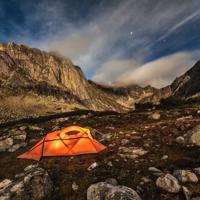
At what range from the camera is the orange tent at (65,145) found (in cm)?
1246

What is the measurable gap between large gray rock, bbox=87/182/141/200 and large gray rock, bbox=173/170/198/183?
217 cm

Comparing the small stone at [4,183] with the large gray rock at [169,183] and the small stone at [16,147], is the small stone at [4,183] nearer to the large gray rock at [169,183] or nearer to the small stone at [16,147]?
the large gray rock at [169,183]

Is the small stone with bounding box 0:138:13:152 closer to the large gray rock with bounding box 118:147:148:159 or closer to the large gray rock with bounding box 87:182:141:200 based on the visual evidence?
the large gray rock with bounding box 118:147:148:159

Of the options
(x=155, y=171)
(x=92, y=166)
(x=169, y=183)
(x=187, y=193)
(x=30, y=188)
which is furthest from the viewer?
(x=92, y=166)

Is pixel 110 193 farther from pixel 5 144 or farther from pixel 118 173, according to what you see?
pixel 5 144

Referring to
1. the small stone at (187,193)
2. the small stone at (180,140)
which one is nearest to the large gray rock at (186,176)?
the small stone at (187,193)

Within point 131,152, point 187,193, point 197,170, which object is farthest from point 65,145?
point 187,193

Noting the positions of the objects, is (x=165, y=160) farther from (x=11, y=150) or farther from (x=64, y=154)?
(x=11, y=150)

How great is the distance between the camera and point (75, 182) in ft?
28.6

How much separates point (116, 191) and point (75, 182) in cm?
250

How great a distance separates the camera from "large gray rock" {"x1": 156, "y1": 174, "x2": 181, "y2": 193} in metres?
7.37

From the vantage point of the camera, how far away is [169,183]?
761 centimetres

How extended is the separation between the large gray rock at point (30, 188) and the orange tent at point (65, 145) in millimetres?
3882

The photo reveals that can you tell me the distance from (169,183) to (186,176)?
0.90 metres
